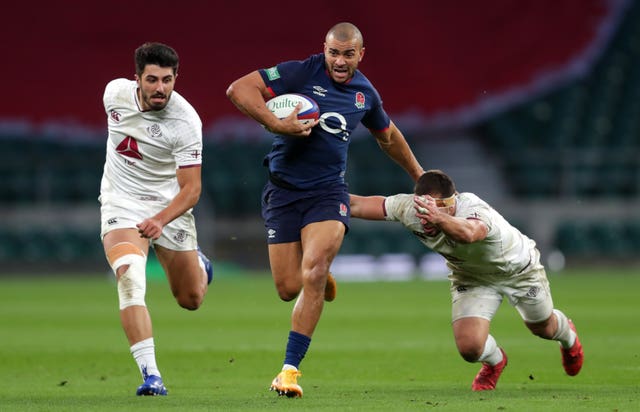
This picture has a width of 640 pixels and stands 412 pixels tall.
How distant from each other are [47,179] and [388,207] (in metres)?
19.3

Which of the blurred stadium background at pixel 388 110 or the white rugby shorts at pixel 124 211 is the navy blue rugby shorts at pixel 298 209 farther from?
the blurred stadium background at pixel 388 110

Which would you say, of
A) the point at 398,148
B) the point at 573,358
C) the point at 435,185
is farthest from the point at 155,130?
the point at 573,358

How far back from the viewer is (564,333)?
29.2 feet

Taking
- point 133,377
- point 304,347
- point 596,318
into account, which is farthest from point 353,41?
point 596,318

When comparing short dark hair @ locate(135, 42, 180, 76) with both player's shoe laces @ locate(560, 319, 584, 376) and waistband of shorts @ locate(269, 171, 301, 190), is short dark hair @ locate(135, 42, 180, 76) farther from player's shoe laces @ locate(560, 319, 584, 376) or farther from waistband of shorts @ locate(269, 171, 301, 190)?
player's shoe laces @ locate(560, 319, 584, 376)

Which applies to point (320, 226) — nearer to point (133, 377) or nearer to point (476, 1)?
point (133, 377)

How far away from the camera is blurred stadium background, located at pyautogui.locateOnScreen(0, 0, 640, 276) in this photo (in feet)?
87.6

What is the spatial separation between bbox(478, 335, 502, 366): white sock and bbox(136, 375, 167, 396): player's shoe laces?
7.23 ft

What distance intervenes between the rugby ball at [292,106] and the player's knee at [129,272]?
53.2 inches

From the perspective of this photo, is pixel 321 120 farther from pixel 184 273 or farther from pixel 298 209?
pixel 184 273

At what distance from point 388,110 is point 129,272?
22.3 m

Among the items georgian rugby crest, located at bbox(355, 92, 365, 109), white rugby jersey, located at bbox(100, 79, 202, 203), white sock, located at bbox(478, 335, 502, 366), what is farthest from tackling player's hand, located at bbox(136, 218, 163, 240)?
white sock, located at bbox(478, 335, 502, 366)

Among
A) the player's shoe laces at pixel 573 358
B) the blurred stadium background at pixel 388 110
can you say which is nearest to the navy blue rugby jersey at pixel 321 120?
the player's shoe laces at pixel 573 358

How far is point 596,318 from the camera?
15.2 metres
